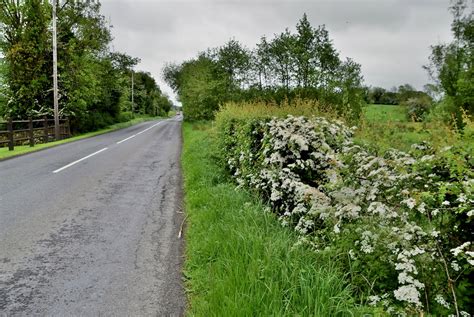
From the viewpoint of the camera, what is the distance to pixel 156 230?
583cm

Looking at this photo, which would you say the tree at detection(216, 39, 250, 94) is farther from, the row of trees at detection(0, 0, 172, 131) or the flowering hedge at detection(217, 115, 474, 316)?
the flowering hedge at detection(217, 115, 474, 316)

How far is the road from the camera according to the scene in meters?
3.62

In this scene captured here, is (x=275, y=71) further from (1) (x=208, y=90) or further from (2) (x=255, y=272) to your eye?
(2) (x=255, y=272)

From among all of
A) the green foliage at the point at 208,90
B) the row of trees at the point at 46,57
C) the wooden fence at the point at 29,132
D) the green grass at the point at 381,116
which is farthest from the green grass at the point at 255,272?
the green foliage at the point at 208,90

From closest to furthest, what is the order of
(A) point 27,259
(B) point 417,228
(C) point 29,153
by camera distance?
(B) point 417,228, (A) point 27,259, (C) point 29,153

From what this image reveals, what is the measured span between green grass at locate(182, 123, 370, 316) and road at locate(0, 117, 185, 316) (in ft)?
1.01

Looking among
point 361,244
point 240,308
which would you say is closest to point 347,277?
point 361,244

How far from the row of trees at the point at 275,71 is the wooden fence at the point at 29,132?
1126 cm

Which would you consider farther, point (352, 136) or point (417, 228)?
point (352, 136)

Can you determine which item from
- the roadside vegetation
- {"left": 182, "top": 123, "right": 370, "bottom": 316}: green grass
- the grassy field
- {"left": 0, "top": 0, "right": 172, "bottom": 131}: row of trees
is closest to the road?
{"left": 182, "top": 123, "right": 370, "bottom": 316}: green grass

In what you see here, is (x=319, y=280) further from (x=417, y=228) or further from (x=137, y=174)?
(x=137, y=174)

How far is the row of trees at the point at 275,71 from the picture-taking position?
98.6 feet

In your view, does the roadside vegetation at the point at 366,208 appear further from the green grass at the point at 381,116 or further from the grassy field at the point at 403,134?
the green grass at the point at 381,116

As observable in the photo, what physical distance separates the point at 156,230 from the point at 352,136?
11.7 ft
